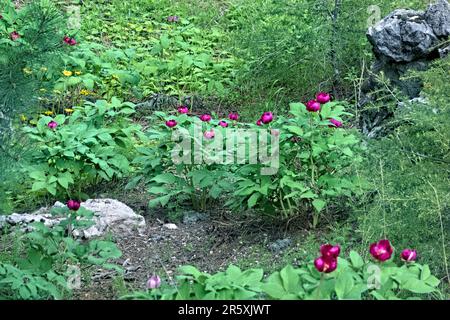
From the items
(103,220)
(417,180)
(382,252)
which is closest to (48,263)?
(103,220)

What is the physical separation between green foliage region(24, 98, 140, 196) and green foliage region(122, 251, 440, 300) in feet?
6.64

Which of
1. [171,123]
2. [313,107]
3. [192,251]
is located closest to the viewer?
[313,107]

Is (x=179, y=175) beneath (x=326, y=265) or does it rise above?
above

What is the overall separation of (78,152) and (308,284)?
245 cm

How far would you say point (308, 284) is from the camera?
3.37 metres

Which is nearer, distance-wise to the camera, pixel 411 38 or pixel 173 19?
pixel 411 38

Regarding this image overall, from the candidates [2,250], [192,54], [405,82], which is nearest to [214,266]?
[2,250]

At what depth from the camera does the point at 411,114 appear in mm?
4723

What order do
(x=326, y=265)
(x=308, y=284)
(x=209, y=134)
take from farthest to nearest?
(x=209, y=134), (x=308, y=284), (x=326, y=265)

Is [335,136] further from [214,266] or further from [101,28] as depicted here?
[101,28]

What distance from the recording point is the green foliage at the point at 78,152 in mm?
5387

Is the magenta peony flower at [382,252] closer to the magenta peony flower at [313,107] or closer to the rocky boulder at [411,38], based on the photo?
the magenta peony flower at [313,107]

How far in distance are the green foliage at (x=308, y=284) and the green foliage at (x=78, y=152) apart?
2025 mm

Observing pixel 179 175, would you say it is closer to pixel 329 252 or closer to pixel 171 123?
pixel 171 123
